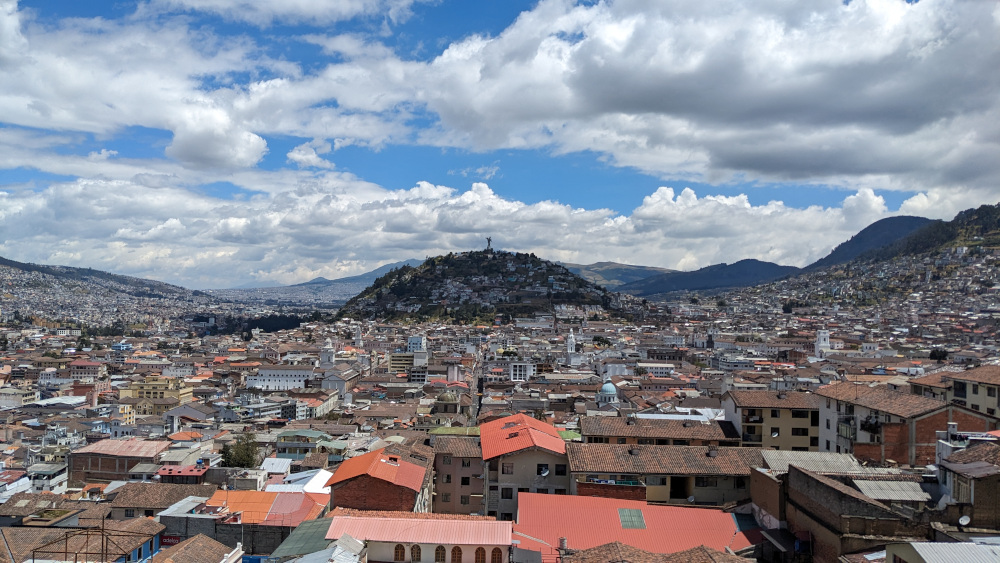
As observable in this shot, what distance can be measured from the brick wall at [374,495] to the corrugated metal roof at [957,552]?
518 inches

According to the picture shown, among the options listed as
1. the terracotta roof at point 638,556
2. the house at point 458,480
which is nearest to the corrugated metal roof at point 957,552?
the terracotta roof at point 638,556

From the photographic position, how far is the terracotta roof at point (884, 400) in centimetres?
1938

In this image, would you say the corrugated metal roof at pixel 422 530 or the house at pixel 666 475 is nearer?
the corrugated metal roof at pixel 422 530

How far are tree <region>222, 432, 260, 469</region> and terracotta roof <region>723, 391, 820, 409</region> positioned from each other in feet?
63.9

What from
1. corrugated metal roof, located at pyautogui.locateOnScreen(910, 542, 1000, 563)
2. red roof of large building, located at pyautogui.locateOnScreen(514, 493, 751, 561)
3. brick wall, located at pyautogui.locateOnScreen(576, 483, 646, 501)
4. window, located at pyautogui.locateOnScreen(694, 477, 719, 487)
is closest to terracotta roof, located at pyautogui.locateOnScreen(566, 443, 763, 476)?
window, located at pyautogui.locateOnScreen(694, 477, 719, 487)

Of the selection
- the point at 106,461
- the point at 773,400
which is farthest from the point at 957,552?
the point at 106,461

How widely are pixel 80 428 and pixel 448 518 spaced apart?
39.4m

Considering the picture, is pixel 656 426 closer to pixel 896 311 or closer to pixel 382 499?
pixel 382 499

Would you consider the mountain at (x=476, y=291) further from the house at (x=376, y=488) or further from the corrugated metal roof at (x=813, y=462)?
the corrugated metal roof at (x=813, y=462)

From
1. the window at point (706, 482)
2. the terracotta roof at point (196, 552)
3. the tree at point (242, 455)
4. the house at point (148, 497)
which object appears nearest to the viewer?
the terracotta roof at point (196, 552)

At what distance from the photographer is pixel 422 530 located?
50.6 feet

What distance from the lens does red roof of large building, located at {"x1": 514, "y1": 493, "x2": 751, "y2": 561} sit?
1548 cm

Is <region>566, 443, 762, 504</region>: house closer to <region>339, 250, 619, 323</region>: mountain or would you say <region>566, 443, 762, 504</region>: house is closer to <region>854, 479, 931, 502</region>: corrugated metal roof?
<region>854, 479, 931, 502</region>: corrugated metal roof

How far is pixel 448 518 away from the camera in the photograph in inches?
662
